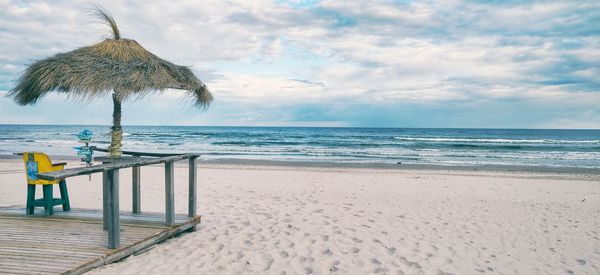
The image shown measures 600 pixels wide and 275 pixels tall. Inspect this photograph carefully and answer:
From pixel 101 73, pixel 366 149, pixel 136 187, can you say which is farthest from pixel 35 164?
pixel 366 149

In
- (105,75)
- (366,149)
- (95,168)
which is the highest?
(105,75)

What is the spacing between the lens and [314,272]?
4.47 metres

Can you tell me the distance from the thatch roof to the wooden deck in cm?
158

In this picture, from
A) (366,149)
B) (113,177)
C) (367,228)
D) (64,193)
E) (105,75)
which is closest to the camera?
(113,177)

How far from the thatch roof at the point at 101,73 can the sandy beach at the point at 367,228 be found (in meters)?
2.00

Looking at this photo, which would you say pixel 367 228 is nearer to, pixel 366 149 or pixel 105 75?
pixel 105 75

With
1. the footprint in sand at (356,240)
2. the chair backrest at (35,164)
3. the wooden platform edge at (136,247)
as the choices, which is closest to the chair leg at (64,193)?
the chair backrest at (35,164)

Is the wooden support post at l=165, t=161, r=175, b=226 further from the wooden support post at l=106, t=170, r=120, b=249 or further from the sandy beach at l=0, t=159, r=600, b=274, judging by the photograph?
the wooden support post at l=106, t=170, r=120, b=249

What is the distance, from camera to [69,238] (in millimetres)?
4691

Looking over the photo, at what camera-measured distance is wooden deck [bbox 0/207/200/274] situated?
3928mm

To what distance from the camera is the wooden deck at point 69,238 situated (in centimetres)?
393

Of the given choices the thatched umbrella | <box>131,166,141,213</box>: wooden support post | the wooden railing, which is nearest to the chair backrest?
the thatched umbrella

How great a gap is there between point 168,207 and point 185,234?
23.5 inches

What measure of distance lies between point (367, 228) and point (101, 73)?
4.24 meters
